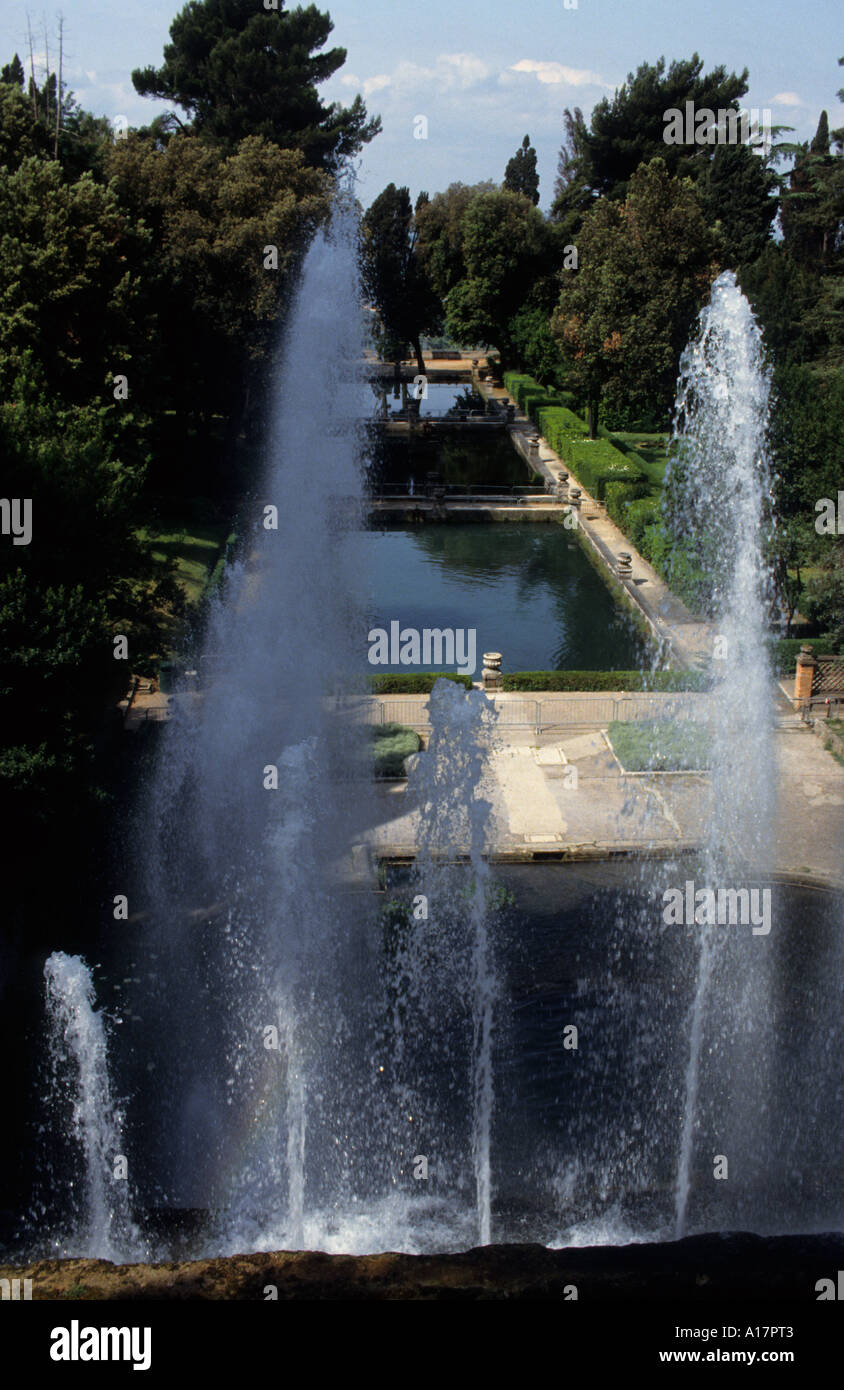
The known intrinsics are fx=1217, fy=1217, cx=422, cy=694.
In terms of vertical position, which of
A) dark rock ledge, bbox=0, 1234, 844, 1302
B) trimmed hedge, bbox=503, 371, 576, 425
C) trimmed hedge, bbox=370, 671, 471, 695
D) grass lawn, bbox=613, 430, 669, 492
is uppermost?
trimmed hedge, bbox=503, 371, 576, 425

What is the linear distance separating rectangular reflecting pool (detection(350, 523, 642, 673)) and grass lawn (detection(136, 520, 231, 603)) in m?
4.72

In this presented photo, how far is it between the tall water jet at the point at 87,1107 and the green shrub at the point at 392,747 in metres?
7.80

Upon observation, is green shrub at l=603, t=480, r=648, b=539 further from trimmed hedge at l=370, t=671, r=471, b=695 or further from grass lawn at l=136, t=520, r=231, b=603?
trimmed hedge at l=370, t=671, r=471, b=695

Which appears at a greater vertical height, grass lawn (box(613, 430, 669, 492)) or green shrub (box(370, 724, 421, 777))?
grass lawn (box(613, 430, 669, 492))

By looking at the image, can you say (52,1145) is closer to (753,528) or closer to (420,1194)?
(420,1194)

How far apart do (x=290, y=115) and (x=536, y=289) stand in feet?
49.0

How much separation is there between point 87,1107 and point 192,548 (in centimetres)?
2429

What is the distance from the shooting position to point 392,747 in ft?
76.3

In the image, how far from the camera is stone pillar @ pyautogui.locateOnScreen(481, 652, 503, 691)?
26.7 metres

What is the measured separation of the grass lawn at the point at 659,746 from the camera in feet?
76.5

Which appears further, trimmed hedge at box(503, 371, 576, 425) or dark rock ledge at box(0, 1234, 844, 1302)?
trimmed hedge at box(503, 371, 576, 425)

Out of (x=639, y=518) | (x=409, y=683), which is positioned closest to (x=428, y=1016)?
(x=409, y=683)

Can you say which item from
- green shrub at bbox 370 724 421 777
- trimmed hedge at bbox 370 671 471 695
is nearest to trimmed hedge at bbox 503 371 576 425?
trimmed hedge at bbox 370 671 471 695
